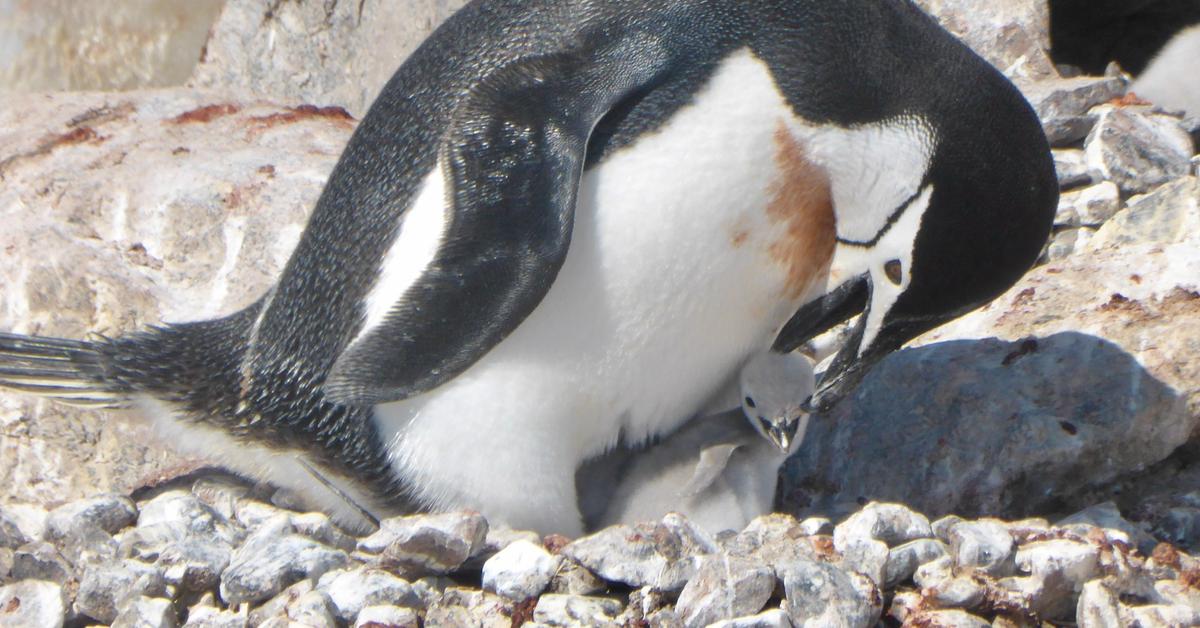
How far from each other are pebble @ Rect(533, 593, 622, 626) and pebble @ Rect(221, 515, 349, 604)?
0.30 m

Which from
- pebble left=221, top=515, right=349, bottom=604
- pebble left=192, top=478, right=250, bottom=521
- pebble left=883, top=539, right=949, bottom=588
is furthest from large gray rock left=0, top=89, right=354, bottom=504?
pebble left=883, top=539, right=949, bottom=588

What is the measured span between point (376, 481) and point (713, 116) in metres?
0.76

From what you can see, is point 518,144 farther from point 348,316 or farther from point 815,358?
point 815,358

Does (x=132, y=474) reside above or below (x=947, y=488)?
below

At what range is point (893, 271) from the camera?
87.1 inches

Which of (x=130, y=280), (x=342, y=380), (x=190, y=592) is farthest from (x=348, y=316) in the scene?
(x=130, y=280)

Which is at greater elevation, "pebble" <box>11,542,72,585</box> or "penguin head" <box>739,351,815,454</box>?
"penguin head" <box>739,351,815,454</box>

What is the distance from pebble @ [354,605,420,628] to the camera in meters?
1.79

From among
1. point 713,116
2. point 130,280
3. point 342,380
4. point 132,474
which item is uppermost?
point 713,116

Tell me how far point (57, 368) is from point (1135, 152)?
7.05 feet

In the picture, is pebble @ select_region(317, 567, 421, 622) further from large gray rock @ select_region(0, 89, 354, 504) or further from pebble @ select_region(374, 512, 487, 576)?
large gray rock @ select_region(0, 89, 354, 504)

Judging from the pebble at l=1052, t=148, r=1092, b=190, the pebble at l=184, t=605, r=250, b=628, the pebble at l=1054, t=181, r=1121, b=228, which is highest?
the pebble at l=1052, t=148, r=1092, b=190

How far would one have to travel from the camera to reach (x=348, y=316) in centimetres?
226

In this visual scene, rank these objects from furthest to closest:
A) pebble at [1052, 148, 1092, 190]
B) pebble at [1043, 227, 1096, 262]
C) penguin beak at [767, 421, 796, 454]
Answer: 1. pebble at [1052, 148, 1092, 190]
2. pebble at [1043, 227, 1096, 262]
3. penguin beak at [767, 421, 796, 454]
